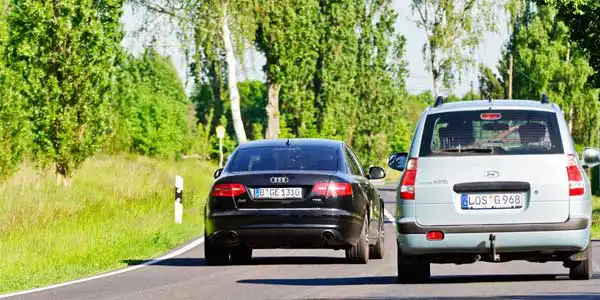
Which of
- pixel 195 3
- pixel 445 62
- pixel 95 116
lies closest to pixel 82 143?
pixel 95 116

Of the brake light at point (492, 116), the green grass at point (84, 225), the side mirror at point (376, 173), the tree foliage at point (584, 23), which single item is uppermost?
the tree foliage at point (584, 23)

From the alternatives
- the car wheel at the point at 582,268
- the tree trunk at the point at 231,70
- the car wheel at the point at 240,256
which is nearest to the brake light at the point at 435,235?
the car wheel at the point at 582,268

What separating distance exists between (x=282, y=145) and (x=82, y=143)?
20.8 meters

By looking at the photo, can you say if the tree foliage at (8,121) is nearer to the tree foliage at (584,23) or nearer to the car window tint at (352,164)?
the tree foliage at (584,23)

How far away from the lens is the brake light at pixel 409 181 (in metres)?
13.7

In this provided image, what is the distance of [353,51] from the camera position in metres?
78.8

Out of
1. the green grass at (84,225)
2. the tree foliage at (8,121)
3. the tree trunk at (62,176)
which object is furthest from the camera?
the tree foliage at (8,121)

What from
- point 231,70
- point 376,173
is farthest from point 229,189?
point 231,70

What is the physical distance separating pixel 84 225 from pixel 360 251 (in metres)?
8.61

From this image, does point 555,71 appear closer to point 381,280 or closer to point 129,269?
point 129,269

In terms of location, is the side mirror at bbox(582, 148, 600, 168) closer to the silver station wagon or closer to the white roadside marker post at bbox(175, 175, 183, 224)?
the silver station wagon

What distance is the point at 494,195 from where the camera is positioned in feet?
44.5

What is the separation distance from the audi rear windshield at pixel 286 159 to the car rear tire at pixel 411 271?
3.40m

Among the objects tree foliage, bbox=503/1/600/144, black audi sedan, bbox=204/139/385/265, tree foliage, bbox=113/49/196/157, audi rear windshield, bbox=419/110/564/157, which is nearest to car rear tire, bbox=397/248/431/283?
audi rear windshield, bbox=419/110/564/157
